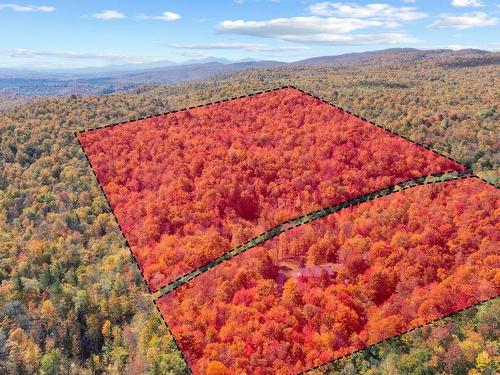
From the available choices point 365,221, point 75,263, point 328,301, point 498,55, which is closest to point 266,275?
point 328,301

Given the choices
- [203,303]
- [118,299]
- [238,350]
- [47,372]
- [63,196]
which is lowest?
[47,372]

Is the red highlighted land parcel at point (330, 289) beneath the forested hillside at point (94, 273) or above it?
above

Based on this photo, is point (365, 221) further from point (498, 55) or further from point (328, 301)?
point (498, 55)

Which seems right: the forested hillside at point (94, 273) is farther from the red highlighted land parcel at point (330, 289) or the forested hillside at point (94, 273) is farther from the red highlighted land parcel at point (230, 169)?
the red highlighted land parcel at point (330, 289)

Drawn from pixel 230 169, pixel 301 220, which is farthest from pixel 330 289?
pixel 230 169

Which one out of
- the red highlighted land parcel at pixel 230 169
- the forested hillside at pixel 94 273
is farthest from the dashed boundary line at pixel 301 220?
the forested hillside at pixel 94 273

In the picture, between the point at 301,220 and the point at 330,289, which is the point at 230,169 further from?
the point at 330,289
